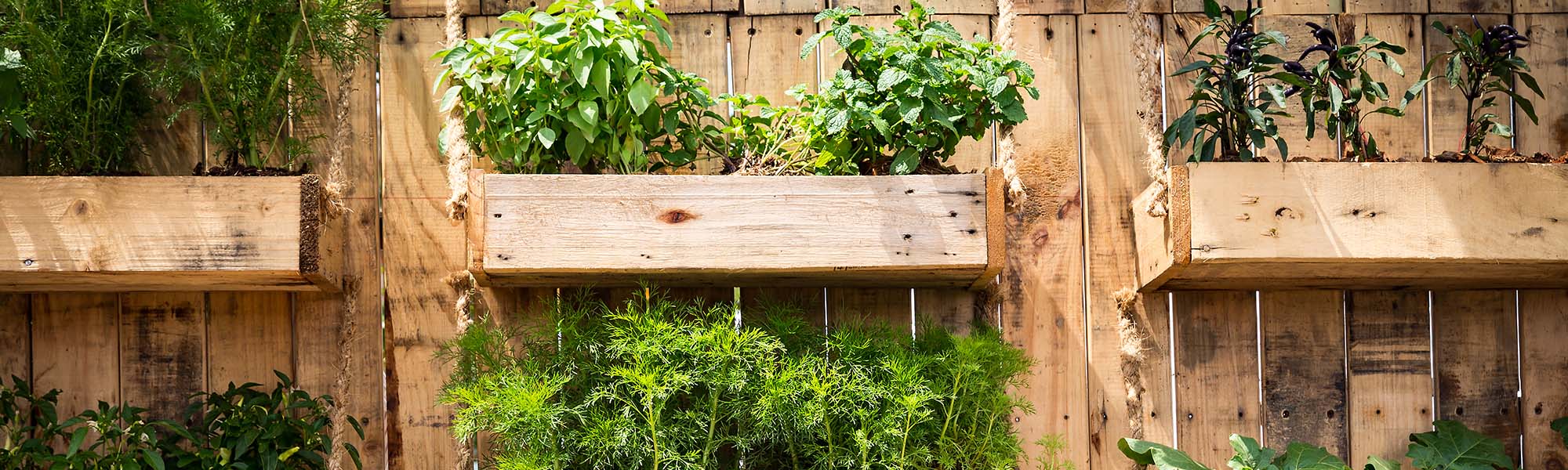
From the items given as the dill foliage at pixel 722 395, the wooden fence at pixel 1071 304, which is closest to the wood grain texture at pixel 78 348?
the wooden fence at pixel 1071 304

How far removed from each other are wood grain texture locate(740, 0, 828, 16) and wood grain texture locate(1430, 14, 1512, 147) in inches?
44.9

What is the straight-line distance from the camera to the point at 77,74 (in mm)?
1847

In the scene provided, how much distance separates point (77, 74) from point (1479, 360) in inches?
96.4

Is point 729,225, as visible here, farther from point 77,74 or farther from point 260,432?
point 77,74

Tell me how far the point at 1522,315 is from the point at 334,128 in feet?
7.16

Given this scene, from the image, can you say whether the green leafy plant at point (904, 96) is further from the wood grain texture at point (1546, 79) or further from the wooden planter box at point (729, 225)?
the wood grain texture at point (1546, 79)

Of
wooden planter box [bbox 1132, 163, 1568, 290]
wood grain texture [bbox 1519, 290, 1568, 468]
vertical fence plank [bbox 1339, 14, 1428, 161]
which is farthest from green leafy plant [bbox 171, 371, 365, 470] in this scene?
wood grain texture [bbox 1519, 290, 1568, 468]

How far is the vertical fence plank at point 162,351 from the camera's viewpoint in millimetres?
2057

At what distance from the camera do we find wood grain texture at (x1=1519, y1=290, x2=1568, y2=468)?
2186 millimetres

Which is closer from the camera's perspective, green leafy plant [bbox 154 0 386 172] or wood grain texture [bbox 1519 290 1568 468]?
green leafy plant [bbox 154 0 386 172]

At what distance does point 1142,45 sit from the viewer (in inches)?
82.8

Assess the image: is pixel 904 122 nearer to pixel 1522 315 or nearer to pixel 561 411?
pixel 561 411

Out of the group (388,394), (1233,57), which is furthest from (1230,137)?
(388,394)

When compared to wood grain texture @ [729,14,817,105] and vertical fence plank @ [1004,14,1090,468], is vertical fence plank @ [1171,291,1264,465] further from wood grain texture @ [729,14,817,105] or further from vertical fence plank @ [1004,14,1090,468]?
wood grain texture @ [729,14,817,105]
